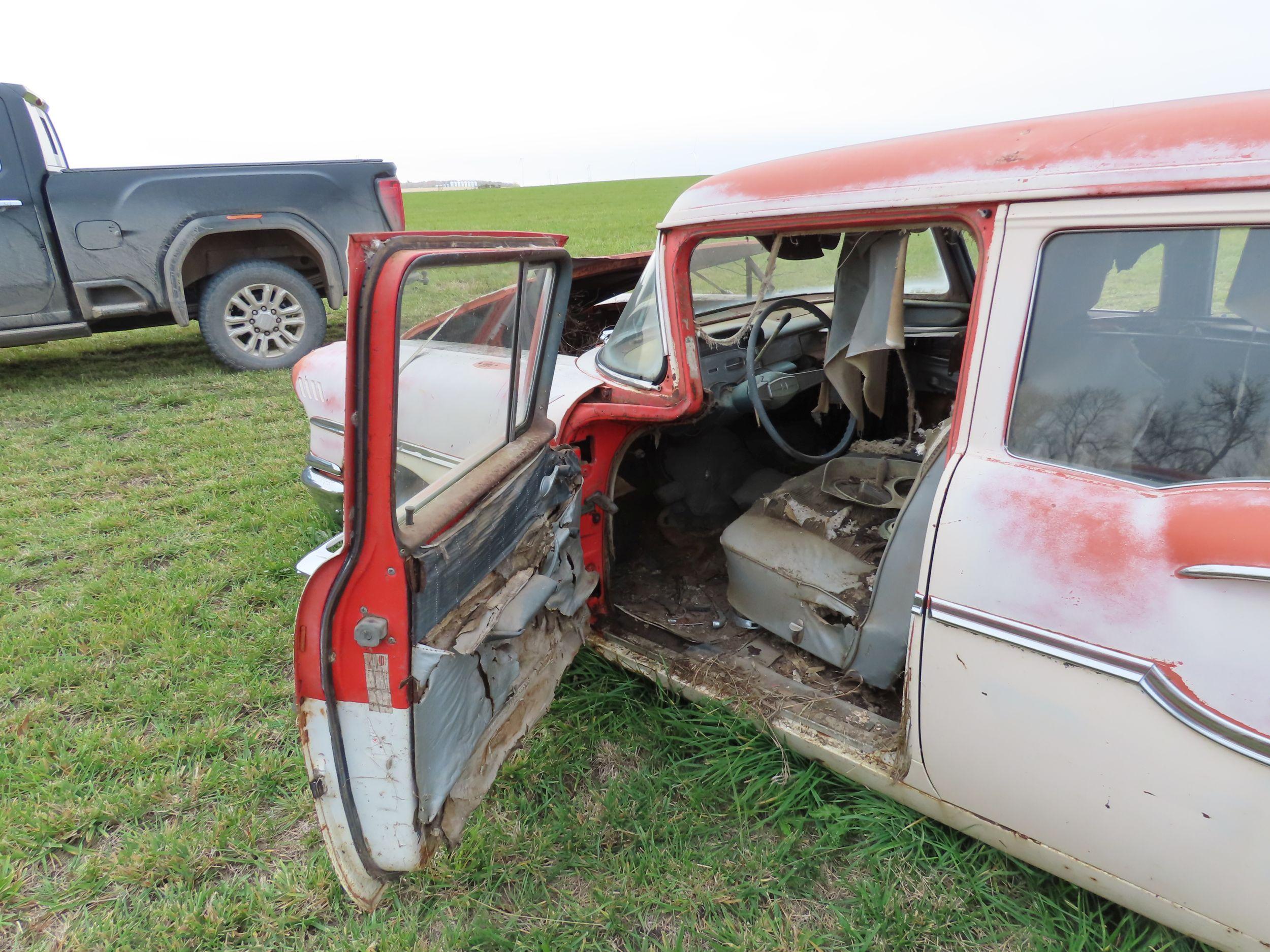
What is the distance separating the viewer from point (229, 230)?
618 centimetres

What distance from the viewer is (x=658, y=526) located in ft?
10.8

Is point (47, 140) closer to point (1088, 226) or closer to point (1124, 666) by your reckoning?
point (1088, 226)

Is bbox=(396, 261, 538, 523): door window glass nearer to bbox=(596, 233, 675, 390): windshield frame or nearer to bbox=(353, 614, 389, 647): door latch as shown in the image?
bbox=(353, 614, 389, 647): door latch

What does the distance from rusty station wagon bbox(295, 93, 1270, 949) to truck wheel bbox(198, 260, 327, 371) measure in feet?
17.3

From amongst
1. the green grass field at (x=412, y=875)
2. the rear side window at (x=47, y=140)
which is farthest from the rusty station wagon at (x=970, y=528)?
the rear side window at (x=47, y=140)

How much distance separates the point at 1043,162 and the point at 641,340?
127cm

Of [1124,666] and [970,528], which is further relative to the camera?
[970,528]

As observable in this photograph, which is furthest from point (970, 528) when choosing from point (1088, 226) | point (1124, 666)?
point (1088, 226)

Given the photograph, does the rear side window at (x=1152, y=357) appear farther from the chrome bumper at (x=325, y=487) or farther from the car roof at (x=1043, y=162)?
the chrome bumper at (x=325, y=487)

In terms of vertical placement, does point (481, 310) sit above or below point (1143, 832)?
above

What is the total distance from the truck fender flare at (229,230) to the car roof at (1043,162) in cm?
543

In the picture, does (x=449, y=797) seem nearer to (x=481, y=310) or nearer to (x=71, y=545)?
(x=481, y=310)

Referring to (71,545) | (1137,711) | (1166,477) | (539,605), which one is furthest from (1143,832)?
(71,545)

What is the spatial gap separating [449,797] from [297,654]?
1.69 ft
